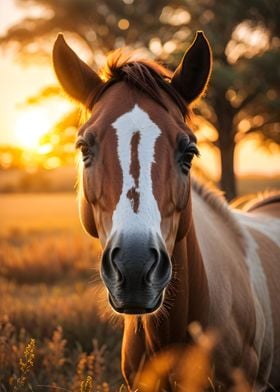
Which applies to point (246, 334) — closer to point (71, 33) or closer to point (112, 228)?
point (112, 228)

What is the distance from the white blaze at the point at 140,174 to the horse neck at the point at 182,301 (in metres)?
0.52

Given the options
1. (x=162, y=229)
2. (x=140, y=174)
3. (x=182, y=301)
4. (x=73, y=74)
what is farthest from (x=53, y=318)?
(x=140, y=174)

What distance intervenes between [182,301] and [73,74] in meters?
1.32

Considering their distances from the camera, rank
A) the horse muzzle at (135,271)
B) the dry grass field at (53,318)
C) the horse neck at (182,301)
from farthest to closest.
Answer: the dry grass field at (53,318) < the horse neck at (182,301) < the horse muzzle at (135,271)

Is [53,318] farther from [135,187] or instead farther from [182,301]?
[135,187]

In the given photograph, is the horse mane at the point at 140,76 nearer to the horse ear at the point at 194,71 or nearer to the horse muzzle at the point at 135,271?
the horse ear at the point at 194,71

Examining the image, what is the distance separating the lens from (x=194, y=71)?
2.65 metres

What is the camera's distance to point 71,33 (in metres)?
16.3

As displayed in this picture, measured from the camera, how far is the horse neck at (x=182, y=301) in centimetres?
256

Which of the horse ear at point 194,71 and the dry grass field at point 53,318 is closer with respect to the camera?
the horse ear at point 194,71

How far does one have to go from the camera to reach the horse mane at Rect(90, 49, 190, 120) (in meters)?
2.44

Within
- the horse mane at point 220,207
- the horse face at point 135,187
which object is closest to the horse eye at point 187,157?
the horse face at point 135,187

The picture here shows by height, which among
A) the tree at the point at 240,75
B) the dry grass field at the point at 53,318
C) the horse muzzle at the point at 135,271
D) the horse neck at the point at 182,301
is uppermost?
the tree at the point at 240,75

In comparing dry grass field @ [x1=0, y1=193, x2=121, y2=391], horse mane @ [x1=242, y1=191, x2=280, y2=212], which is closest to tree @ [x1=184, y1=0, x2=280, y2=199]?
dry grass field @ [x1=0, y1=193, x2=121, y2=391]
